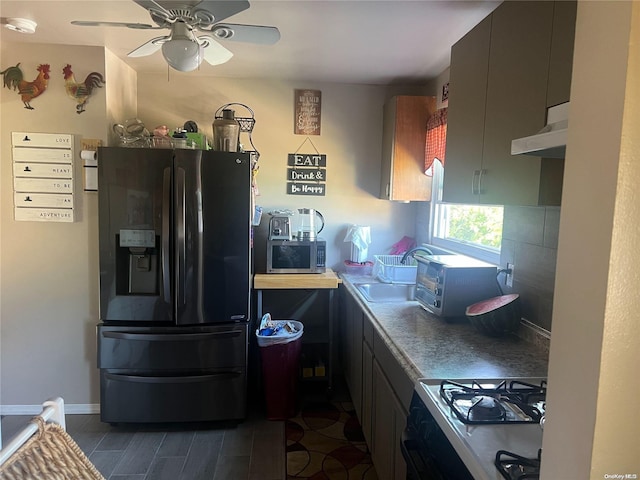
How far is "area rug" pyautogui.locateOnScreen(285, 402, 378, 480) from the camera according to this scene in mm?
2281

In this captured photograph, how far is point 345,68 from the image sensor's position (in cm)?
291

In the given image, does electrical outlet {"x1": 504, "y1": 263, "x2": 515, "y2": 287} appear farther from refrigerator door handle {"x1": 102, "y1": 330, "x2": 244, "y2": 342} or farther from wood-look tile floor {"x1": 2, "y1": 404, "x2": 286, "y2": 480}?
refrigerator door handle {"x1": 102, "y1": 330, "x2": 244, "y2": 342}

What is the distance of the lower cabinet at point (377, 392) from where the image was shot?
5.61 ft

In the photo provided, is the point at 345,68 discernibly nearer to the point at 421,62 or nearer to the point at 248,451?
the point at 421,62

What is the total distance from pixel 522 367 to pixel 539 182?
69 centimetres

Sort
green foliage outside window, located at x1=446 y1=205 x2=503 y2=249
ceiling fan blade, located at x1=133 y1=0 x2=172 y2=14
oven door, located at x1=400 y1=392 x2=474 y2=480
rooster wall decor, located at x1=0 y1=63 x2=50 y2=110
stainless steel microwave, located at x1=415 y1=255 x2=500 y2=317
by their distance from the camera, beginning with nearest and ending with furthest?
1. oven door, located at x1=400 y1=392 x2=474 y2=480
2. ceiling fan blade, located at x1=133 y1=0 x2=172 y2=14
3. stainless steel microwave, located at x1=415 y1=255 x2=500 y2=317
4. green foliage outside window, located at x1=446 y1=205 x2=503 y2=249
5. rooster wall decor, located at x1=0 y1=63 x2=50 y2=110

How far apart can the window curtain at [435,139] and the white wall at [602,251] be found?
2146mm

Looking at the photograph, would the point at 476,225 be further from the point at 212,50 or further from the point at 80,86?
the point at 80,86

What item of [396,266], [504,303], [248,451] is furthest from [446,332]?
[248,451]

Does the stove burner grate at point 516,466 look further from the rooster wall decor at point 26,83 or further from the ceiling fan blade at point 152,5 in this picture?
the rooster wall decor at point 26,83

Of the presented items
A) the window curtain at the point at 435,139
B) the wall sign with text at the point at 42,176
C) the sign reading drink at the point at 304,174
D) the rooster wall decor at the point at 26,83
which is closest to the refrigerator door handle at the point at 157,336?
the wall sign with text at the point at 42,176

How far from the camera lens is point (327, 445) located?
2523mm

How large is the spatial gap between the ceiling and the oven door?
1.65m

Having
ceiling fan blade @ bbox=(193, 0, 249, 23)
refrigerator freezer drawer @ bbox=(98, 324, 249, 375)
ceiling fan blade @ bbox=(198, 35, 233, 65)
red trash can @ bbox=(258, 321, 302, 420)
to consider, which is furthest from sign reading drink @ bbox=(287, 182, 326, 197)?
ceiling fan blade @ bbox=(193, 0, 249, 23)
